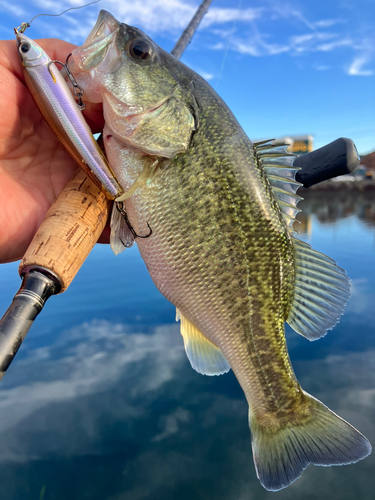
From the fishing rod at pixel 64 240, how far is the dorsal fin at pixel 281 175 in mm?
70

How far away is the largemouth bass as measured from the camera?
1559 mm

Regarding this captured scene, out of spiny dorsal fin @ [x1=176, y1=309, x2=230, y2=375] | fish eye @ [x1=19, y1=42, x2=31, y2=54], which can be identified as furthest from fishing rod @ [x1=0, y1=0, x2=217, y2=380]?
spiny dorsal fin @ [x1=176, y1=309, x2=230, y2=375]

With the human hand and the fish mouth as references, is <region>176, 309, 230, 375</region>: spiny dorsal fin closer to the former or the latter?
the human hand

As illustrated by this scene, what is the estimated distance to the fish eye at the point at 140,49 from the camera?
5.36 ft

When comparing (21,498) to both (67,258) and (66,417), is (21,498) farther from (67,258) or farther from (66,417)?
(67,258)

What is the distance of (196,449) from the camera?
6391mm

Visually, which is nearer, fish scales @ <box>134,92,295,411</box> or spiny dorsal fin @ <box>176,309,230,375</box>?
fish scales @ <box>134,92,295,411</box>

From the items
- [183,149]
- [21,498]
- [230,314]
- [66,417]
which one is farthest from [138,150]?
[66,417]

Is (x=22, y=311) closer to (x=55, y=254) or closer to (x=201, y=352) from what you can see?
(x=55, y=254)

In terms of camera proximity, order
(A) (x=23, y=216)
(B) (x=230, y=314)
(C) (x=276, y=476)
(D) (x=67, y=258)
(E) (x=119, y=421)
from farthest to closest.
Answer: (E) (x=119, y=421)
(A) (x=23, y=216)
(B) (x=230, y=314)
(C) (x=276, y=476)
(D) (x=67, y=258)

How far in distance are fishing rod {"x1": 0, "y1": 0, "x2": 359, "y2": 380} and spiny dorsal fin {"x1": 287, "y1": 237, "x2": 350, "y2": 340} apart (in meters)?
0.44

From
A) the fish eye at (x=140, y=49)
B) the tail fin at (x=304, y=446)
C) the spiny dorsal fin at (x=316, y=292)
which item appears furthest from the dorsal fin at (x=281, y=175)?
the tail fin at (x=304, y=446)

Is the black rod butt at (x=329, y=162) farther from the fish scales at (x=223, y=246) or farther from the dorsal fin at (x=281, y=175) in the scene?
the fish scales at (x=223, y=246)

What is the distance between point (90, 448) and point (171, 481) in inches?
65.6
